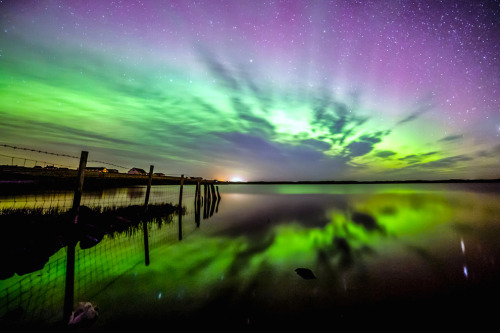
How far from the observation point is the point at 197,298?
5031 millimetres

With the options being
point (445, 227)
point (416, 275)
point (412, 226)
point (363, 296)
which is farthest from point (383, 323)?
point (445, 227)

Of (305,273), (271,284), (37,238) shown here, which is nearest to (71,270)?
(37,238)

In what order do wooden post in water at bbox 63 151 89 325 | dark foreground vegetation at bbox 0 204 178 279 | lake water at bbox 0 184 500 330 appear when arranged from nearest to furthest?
1. lake water at bbox 0 184 500 330
2. wooden post in water at bbox 63 151 89 325
3. dark foreground vegetation at bbox 0 204 178 279

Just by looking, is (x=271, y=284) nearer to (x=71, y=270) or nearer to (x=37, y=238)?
(x=71, y=270)

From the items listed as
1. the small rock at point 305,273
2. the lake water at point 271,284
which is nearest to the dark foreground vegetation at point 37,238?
the lake water at point 271,284

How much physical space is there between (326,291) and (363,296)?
863 millimetres

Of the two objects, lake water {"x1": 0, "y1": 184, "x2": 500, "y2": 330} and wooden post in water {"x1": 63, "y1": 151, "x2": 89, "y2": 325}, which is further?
wooden post in water {"x1": 63, "y1": 151, "x2": 89, "y2": 325}

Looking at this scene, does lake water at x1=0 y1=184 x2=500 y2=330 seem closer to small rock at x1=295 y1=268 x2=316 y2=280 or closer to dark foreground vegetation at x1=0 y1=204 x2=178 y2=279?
small rock at x1=295 y1=268 x2=316 y2=280

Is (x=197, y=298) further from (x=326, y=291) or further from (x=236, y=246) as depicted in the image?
(x=236, y=246)

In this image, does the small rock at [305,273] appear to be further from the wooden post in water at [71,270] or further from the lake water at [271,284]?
the wooden post in water at [71,270]

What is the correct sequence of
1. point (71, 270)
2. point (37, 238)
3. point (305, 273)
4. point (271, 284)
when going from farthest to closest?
point (37, 238), point (305, 273), point (271, 284), point (71, 270)

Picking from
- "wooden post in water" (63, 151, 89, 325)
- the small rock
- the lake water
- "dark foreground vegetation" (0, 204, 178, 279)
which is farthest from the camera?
the small rock

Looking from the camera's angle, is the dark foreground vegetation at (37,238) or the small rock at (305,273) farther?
the small rock at (305,273)

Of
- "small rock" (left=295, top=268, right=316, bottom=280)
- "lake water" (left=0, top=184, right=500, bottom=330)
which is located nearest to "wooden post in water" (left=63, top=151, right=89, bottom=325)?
"lake water" (left=0, top=184, right=500, bottom=330)
